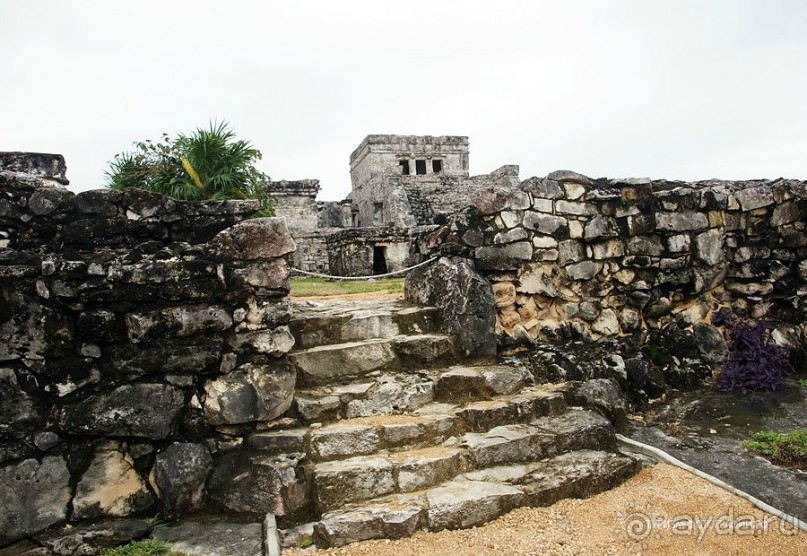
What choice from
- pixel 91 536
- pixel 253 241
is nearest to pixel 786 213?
pixel 253 241

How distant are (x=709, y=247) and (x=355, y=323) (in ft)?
13.1

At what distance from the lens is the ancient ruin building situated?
15.5 meters

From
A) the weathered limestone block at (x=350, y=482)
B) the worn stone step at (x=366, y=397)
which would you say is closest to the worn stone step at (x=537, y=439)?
the worn stone step at (x=366, y=397)

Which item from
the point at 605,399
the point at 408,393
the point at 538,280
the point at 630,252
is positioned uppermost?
the point at 630,252

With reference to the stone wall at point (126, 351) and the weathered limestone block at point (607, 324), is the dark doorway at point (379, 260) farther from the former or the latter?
the stone wall at point (126, 351)

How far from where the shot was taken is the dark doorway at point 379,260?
51.3 ft

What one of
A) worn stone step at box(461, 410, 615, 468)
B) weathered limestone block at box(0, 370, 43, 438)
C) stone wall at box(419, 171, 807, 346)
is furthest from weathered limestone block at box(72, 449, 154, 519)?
stone wall at box(419, 171, 807, 346)

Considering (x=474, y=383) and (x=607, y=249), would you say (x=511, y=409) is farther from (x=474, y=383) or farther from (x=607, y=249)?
(x=607, y=249)

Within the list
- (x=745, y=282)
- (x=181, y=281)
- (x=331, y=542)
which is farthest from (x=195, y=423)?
(x=745, y=282)

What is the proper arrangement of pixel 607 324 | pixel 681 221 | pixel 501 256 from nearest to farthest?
1. pixel 501 256
2. pixel 607 324
3. pixel 681 221

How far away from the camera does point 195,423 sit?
3799 millimetres

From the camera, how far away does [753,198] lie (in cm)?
614

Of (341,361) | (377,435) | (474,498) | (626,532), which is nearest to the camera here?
(626,532)

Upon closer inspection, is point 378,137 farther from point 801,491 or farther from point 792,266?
point 801,491
